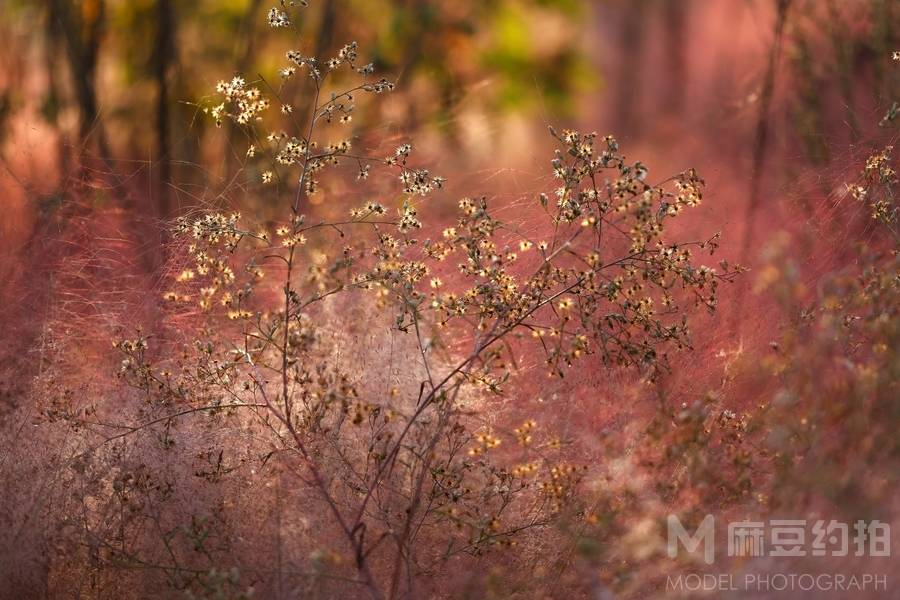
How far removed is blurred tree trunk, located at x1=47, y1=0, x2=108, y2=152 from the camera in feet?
29.9

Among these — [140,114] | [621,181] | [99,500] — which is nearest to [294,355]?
[99,500]

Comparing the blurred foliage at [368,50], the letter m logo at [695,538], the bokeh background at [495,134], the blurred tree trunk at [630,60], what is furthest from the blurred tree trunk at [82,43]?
the blurred tree trunk at [630,60]

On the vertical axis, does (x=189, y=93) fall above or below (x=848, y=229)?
above

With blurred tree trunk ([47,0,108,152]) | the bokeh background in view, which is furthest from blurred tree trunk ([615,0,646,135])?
blurred tree trunk ([47,0,108,152])

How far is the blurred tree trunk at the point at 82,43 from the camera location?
9109 millimetres

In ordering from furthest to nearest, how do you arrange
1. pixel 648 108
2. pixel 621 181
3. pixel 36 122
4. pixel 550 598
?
pixel 648 108 < pixel 36 122 < pixel 550 598 < pixel 621 181

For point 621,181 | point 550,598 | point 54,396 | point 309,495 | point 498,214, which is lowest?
point 550,598

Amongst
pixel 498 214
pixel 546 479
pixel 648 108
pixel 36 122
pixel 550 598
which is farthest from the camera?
pixel 648 108

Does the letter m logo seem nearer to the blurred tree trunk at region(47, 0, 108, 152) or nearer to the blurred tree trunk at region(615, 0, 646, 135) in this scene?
the blurred tree trunk at region(47, 0, 108, 152)

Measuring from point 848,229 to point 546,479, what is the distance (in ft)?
5.95

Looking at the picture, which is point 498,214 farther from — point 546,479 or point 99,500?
point 99,500

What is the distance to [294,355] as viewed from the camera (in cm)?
404

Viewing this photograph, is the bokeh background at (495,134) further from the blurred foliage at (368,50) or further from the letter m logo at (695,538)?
the letter m logo at (695,538)
